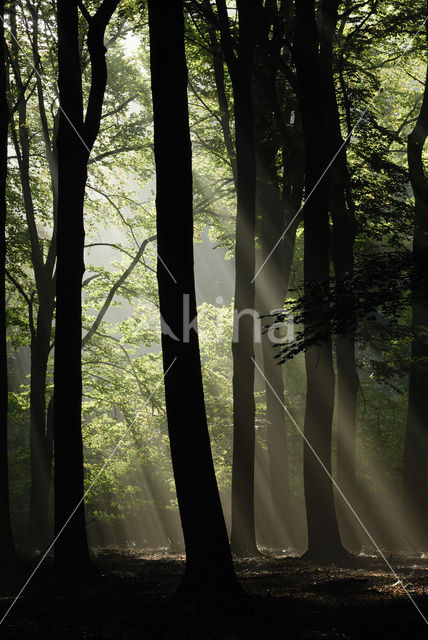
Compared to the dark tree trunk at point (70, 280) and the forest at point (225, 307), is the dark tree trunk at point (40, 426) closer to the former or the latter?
the forest at point (225, 307)

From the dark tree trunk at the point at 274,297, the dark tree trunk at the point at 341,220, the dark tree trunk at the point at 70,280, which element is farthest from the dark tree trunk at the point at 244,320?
the dark tree trunk at the point at 70,280

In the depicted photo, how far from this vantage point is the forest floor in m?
4.27

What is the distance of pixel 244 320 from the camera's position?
36.5ft

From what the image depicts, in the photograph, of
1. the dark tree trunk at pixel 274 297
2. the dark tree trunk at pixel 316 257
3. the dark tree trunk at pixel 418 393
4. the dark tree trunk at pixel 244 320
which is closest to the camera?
the dark tree trunk at pixel 316 257

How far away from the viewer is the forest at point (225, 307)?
535 centimetres

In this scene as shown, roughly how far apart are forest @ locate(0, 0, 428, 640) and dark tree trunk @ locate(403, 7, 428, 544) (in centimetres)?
6

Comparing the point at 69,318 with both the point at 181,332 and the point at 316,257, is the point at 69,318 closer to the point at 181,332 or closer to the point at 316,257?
the point at 181,332

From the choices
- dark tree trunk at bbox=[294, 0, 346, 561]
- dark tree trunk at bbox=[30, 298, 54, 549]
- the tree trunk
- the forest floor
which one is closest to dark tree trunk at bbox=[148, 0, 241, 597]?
the forest floor

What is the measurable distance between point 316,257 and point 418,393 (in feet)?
20.7

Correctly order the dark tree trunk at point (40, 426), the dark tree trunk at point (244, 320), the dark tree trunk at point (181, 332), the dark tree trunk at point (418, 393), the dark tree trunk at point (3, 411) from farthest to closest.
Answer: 1. the dark tree trunk at point (40, 426)
2. the dark tree trunk at point (418, 393)
3. the dark tree trunk at point (244, 320)
4. the dark tree trunk at point (3, 411)
5. the dark tree trunk at point (181, 332)

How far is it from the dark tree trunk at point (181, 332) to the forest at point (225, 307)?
2cm

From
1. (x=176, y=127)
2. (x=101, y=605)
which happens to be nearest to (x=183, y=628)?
(x=101, y=605)

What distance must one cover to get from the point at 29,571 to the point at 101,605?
3711 mm

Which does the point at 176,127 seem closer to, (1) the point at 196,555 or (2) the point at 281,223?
(1) the point at 196,555
